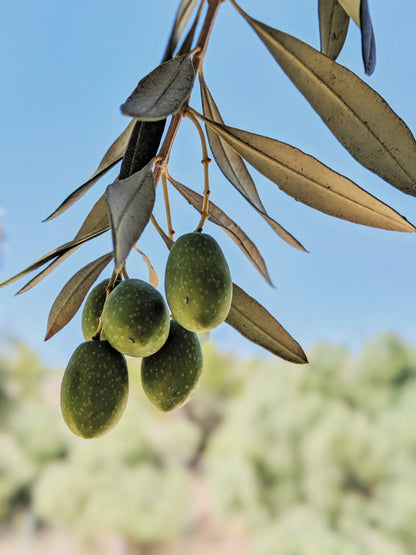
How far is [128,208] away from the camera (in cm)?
32

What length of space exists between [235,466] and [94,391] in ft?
22.4

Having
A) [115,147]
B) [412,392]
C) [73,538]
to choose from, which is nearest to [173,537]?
[73,538]

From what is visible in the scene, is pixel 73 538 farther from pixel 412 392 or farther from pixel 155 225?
pixel 155 225

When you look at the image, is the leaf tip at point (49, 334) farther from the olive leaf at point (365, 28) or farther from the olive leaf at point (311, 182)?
the olive leaf at point (365, 28)

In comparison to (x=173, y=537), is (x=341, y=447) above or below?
above

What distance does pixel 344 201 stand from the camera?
Result: 417mm

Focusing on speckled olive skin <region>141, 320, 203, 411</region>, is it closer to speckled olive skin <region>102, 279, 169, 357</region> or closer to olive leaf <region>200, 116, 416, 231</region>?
speckled olive skin <region>102, 279, 169, 357</region>

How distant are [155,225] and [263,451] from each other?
6766 mm

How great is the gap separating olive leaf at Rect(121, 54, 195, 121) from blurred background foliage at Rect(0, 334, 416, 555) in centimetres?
595

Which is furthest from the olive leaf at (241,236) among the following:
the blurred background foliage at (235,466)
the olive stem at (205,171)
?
the blurred background foliage at (235,466)

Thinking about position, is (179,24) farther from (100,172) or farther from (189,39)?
(100,172)

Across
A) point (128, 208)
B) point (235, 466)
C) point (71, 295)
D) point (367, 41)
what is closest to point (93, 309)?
point (71, 295)

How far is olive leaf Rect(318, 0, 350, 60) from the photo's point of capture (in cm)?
55

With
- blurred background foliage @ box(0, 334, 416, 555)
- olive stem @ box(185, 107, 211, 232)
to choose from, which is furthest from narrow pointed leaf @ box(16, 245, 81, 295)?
blurred background foliage @ box(0, 334, 416, 555)
